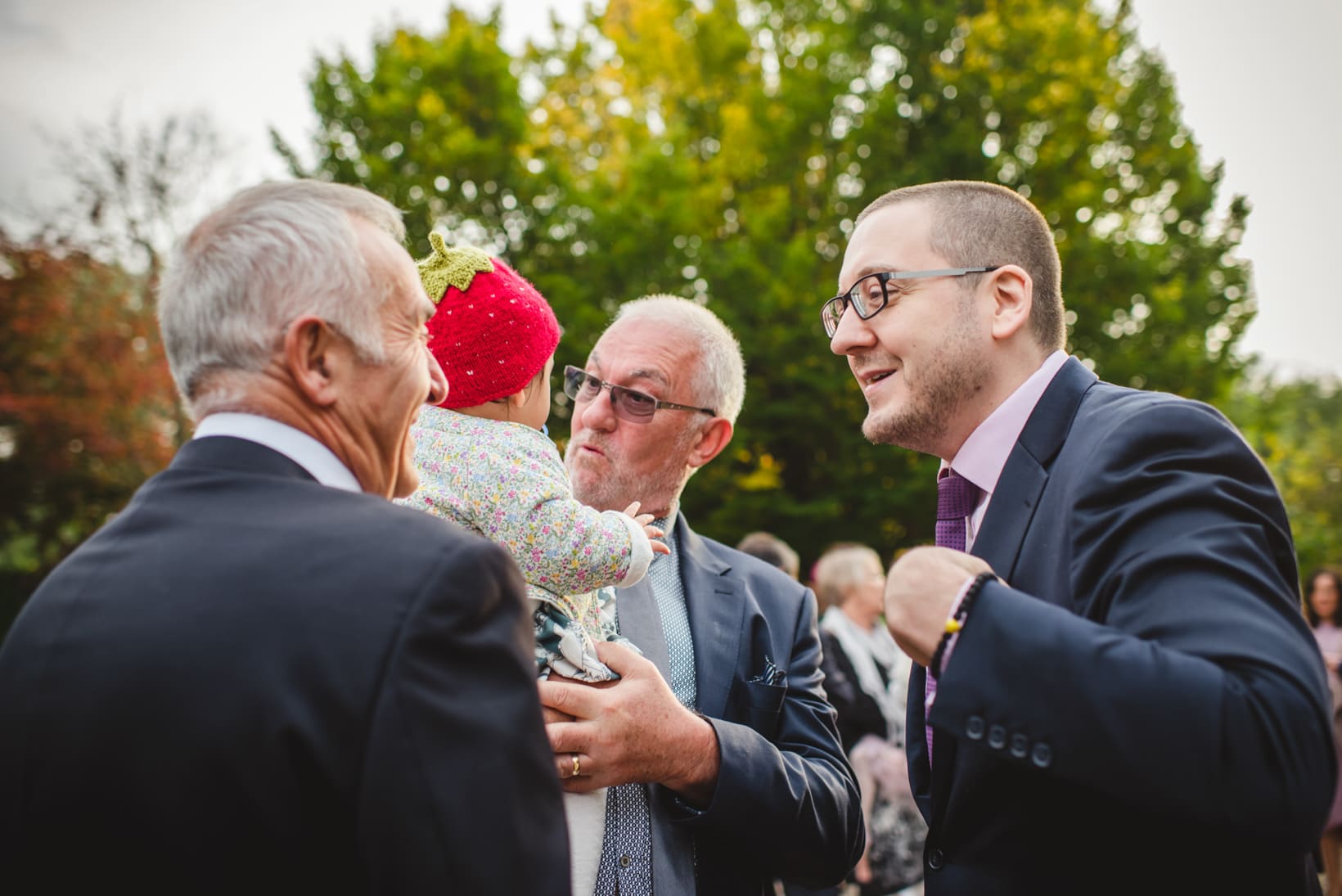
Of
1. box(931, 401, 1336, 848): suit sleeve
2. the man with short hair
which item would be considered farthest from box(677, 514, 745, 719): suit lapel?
box(931, 401, 1336, 848): suit sleeve

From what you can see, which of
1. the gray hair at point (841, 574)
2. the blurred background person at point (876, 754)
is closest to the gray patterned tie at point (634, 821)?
the blurred background person at point (876, 754)

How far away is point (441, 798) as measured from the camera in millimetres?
1268

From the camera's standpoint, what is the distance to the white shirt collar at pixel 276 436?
5.03ft

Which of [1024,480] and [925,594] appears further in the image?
[1024,480]

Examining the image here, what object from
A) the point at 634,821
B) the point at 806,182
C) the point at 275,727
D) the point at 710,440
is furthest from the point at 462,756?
the point at 806,182

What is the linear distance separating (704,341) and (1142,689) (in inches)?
86.6

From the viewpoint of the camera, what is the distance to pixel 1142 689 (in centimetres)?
150

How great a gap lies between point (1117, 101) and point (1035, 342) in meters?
16.3

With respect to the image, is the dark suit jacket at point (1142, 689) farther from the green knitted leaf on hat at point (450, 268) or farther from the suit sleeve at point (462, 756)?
the green knitted leaf on hat at point (450, 268)

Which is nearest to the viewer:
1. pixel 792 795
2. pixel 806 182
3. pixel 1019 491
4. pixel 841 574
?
pixel 1019 491

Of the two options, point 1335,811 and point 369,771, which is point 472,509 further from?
point 1335,811

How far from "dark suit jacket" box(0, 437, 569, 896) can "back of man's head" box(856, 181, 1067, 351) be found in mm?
1652

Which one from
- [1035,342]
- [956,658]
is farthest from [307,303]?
[1035,342]

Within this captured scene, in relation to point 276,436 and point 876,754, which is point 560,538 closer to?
point 276,436
